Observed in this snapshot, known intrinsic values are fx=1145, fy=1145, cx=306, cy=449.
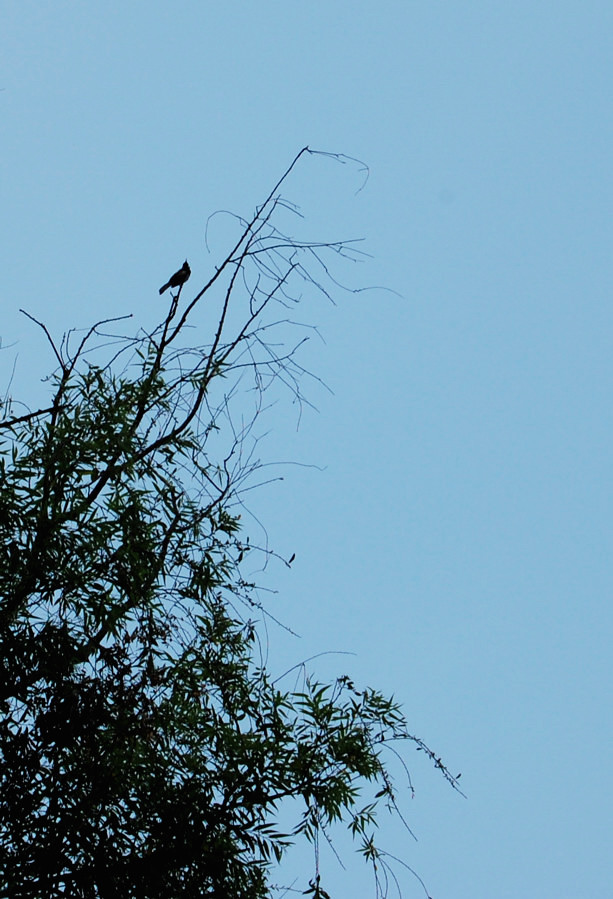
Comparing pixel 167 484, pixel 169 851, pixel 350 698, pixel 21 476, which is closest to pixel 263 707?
pixel 350 698

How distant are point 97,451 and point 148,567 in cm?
32

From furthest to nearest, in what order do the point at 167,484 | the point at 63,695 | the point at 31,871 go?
the point at 167,484 → the point at 63,695 → the point at 31,871

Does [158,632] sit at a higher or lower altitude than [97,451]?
lower

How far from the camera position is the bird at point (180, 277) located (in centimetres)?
347

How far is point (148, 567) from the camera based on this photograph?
286 centimetres

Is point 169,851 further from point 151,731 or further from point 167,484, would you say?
point 167,484

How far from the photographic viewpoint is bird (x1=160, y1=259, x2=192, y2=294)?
3.47 metres

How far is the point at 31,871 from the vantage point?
2561 mm

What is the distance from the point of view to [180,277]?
3471 mm

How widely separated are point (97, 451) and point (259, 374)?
564mm

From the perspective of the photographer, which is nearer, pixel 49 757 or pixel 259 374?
pixel 49 757

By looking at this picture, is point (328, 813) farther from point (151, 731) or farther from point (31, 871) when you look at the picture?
point (31, 871)

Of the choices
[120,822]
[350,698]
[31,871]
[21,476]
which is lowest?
[31,871]

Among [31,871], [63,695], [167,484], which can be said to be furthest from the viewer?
[167,484]
